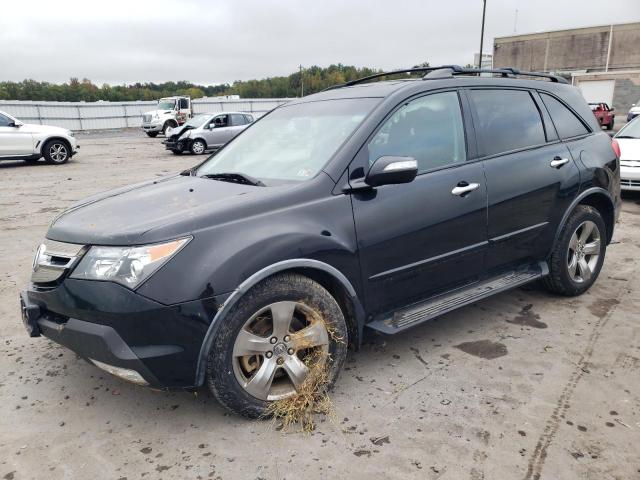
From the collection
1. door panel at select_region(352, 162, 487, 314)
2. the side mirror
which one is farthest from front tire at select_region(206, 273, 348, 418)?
the side mirror

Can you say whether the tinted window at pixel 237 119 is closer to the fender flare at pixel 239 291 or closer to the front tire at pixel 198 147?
the front tire at pixel 198 147

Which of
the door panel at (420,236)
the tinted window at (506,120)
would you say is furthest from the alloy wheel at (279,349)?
the tinted window at (506,120)

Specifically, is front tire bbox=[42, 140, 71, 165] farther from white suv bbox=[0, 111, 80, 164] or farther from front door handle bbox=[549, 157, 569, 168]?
front door handle bbox=[549, 157, 569, 168]

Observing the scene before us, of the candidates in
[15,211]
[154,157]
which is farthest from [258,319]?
[154,157]

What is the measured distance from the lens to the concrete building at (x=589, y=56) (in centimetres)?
5019

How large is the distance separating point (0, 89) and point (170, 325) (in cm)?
7588

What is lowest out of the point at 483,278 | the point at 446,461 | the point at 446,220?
the point at 446,461

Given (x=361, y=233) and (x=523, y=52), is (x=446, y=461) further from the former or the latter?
(x=523, y=52)

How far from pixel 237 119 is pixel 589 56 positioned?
5904 cm

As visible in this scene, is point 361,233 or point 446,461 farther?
point 361,233

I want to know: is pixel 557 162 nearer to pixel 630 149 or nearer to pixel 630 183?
pixel 630 183

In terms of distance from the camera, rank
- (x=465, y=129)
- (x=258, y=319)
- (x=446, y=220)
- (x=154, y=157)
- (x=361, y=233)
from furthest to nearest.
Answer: (x=154, y=157), (x=465, y=129), (x=446, y=220), (x=361, y=233), (x=258, y=319)

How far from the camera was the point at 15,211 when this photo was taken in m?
8.34

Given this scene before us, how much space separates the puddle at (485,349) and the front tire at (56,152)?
572 inches
